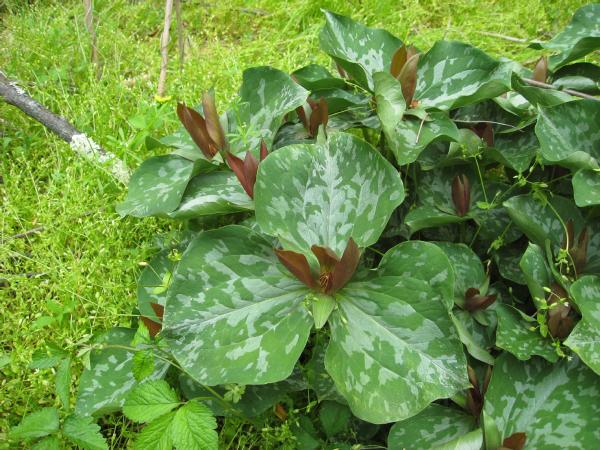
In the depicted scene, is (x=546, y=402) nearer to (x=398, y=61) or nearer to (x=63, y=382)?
(x=398, y=61)

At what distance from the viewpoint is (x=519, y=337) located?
1.34 meters

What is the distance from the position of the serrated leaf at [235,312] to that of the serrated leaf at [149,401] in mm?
132

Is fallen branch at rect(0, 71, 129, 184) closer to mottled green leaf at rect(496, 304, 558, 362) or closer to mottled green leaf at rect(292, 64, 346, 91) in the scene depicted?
mottled green leaf at rect(292, 64, 346, 91)

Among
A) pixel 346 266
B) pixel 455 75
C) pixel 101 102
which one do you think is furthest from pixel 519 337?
pixel 101 102

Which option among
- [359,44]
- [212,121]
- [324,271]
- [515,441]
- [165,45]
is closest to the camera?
[515,441]

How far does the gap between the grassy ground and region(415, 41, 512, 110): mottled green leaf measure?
3.23 ft

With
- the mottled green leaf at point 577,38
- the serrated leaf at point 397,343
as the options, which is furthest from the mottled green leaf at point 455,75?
the serrated leaf at point 397,343

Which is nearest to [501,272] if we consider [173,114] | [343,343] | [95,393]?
[343,343]

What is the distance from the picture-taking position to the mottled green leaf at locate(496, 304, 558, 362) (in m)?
1.29

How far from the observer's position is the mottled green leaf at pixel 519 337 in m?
1.29

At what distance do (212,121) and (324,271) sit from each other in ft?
1.99

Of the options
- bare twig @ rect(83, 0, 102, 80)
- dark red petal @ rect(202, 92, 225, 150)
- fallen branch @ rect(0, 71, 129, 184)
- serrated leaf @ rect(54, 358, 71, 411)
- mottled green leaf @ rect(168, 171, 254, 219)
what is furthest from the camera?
bare twig @ rect(83, 0, 102, 80)

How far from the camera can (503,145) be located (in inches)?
66.3

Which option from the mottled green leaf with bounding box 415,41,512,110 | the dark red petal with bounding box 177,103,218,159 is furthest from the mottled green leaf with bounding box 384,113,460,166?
the dark red petal with bounding box 177,103,218,159
